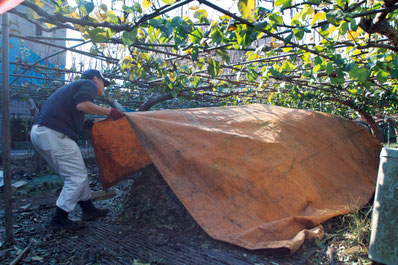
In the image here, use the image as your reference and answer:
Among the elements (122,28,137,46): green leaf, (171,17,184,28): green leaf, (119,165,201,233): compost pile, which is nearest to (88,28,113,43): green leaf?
(122,28,137,46): green leaf

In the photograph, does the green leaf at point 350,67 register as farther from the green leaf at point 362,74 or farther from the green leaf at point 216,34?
the green leaf at point 216,34

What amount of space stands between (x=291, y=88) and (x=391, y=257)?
456 cm

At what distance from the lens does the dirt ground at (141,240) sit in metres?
2.34

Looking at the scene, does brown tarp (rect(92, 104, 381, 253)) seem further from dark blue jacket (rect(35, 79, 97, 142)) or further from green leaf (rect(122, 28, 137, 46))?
green leaf (rect(122, 28, 137, 46))

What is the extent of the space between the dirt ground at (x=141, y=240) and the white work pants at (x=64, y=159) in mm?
377

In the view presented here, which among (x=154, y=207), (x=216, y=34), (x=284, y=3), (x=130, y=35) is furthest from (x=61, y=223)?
(x=284, y=3)

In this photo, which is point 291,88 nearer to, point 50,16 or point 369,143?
point 369,143

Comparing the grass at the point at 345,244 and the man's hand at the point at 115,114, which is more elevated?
the man's hand at the point at 115,114

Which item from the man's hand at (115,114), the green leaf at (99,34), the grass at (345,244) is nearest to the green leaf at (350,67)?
the grass at (345,244)

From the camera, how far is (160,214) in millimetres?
3176

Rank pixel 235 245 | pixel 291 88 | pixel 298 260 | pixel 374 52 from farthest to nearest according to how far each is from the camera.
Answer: pixel 291 88, pixel 374 52, pixel 235 245, pixel 298 260

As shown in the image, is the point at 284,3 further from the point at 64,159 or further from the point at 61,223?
the point at 61,223

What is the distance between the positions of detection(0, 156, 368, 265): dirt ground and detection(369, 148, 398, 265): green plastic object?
296 mm

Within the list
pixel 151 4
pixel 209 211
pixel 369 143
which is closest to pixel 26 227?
pixel 209 211
